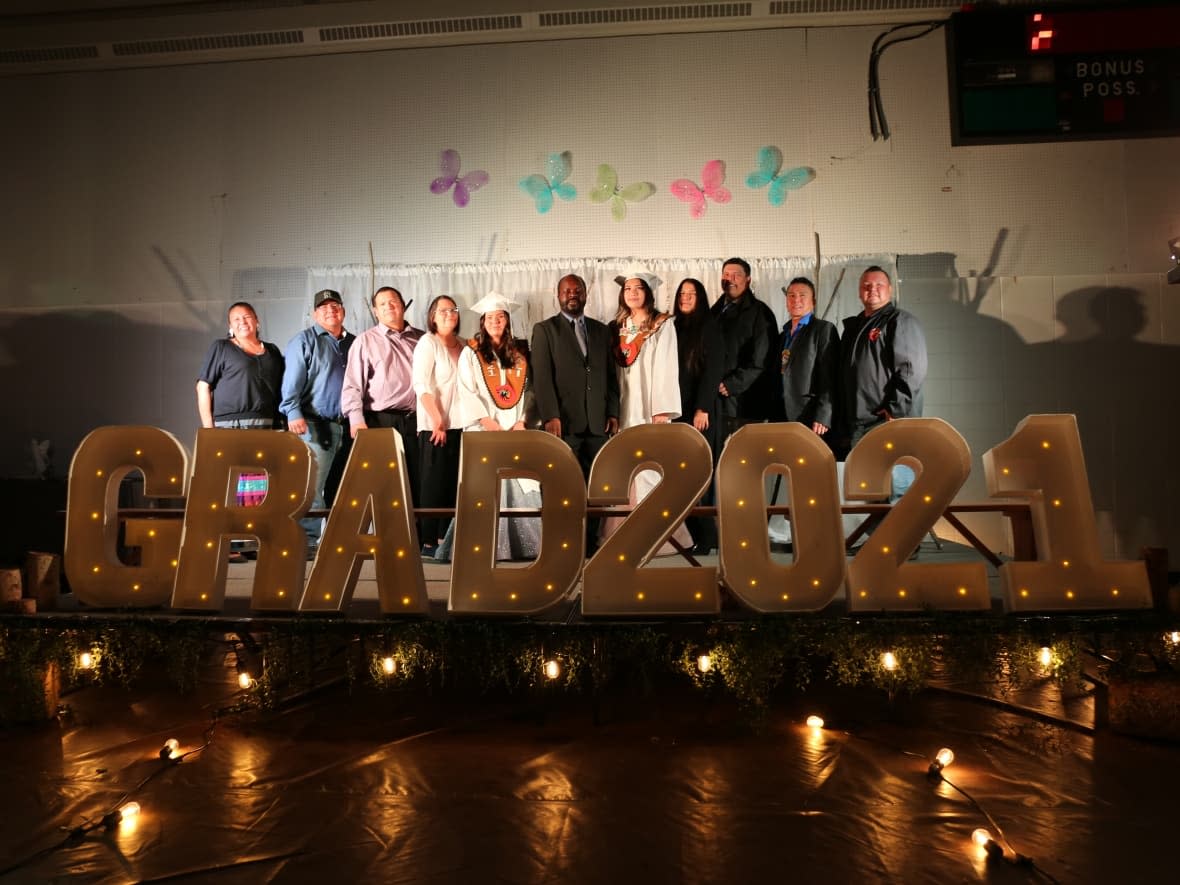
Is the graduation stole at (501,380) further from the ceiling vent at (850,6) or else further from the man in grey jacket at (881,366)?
the ceiling vent at (850,6)

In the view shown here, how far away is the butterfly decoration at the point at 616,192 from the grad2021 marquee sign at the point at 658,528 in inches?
131

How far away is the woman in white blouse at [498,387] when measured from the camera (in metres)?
5.27

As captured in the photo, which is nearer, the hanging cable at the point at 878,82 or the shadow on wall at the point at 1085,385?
the shadow on wall at the point at 1085,385

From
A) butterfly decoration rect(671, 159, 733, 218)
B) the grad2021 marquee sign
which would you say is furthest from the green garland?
butterfly decoration rect(671, 159, 733, 218)

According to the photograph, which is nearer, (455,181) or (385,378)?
(385,378)

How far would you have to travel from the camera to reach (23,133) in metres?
6.41

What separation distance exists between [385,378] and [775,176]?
121 inches

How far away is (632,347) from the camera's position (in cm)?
539

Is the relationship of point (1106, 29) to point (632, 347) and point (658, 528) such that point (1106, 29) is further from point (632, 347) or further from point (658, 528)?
point (658, 528)

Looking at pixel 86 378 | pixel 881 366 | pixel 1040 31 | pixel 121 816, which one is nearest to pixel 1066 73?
pixel 1040 31

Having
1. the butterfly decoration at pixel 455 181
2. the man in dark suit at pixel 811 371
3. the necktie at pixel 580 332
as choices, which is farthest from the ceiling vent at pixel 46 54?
the man in dark suit at pixel 811 371

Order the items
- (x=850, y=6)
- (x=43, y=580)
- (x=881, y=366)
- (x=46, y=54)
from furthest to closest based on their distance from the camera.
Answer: (x=46, y=54) < (x=850, y=6) < (x=881, y=366) < (x=43, y=580)

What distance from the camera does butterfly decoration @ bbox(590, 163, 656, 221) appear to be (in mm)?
6016

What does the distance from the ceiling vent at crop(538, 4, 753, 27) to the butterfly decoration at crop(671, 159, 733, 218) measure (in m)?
1.01
